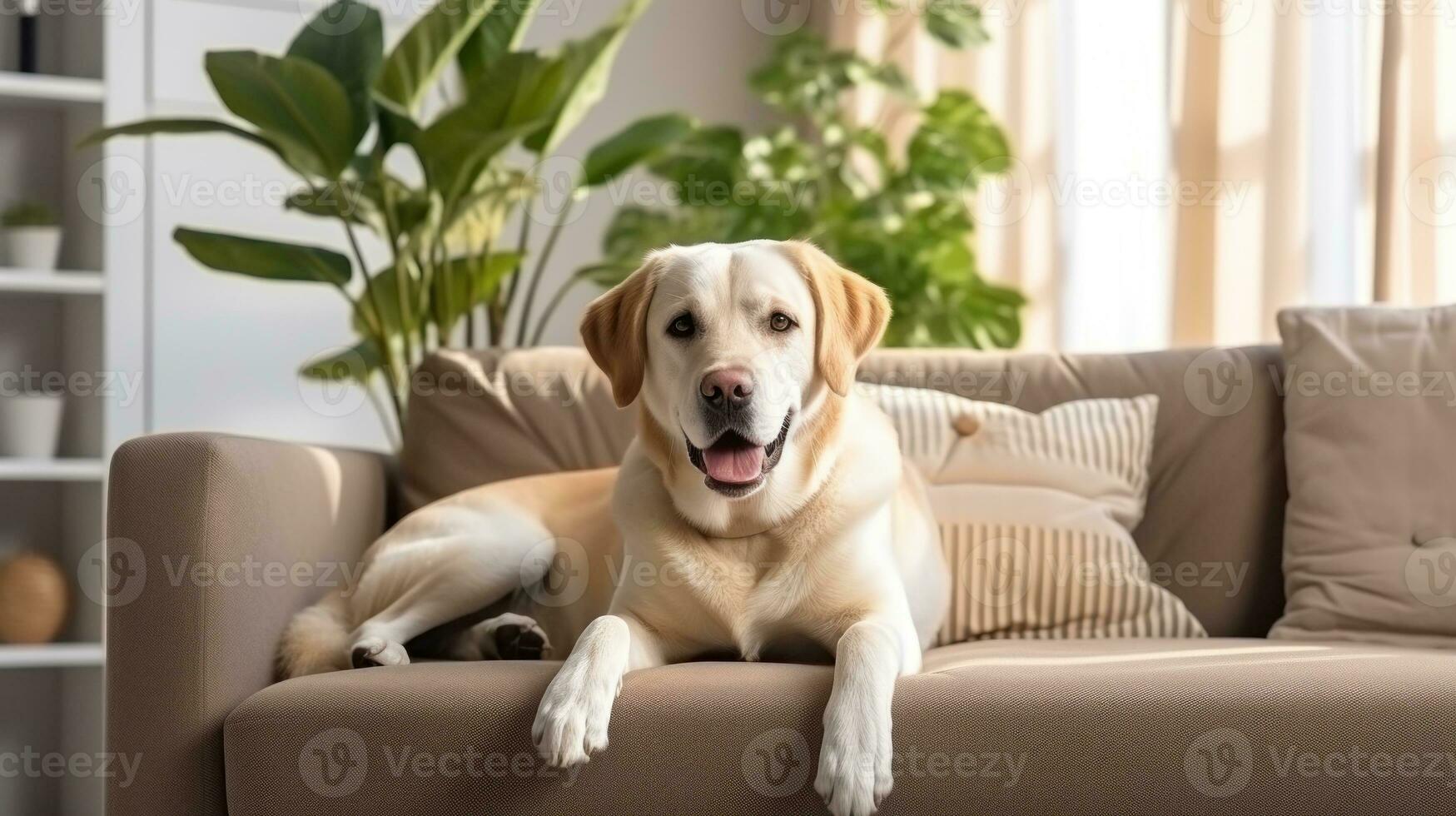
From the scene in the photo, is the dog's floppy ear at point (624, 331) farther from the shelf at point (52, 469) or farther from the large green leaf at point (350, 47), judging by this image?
the shelf at point (52, 469)

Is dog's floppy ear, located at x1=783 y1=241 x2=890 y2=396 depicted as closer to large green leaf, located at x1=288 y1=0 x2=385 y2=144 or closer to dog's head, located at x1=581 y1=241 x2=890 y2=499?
dog's head, located at x1=581 y1=241 x2=890 y2=499

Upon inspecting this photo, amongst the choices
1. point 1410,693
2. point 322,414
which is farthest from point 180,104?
point 1410,693

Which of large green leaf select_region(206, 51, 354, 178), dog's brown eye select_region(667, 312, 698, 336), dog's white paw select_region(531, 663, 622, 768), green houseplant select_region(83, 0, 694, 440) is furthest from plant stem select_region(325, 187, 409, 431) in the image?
dog's white paw select_region(531, 663, 622, 768)

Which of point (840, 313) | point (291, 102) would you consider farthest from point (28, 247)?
point (840, 313)

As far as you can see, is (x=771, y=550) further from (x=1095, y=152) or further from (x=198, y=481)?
(x=1095, y=152)

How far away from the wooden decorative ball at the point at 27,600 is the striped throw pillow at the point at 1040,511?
2.51 meters

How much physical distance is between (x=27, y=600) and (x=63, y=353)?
0.77 metres

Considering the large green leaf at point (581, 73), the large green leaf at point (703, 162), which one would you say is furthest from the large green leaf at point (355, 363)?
the large green leaf at point (703, 162)

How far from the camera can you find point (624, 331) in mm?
1910

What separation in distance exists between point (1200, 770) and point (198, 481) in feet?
4.19

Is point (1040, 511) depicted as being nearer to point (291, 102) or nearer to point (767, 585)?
point (767, 585)

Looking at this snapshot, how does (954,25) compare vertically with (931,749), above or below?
above

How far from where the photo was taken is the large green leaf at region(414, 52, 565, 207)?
2949 mm

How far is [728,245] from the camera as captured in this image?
1932mm
